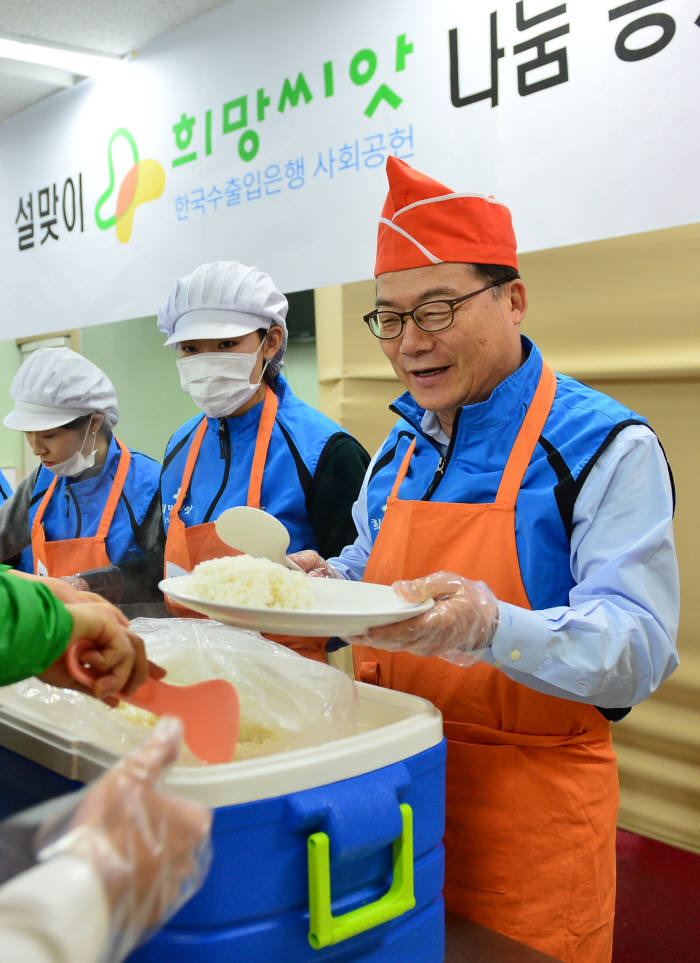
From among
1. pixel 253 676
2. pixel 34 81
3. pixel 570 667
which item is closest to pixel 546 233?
pixel 570 667

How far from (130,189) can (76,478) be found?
108 centimetres

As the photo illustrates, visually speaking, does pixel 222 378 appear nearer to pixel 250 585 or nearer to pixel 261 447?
pixel 261 447

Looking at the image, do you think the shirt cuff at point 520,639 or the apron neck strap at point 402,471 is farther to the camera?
the apron neck strap at point 402,471

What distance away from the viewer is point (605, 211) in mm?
1797

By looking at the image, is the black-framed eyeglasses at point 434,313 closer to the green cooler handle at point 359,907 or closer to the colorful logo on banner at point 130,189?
the green cooler handle at point 359,907

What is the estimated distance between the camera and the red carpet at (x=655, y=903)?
7.21ft

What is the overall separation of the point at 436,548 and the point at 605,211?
0.94m

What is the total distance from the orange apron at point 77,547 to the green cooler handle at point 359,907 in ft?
5.37

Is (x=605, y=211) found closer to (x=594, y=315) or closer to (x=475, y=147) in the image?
(x=475, y=147)

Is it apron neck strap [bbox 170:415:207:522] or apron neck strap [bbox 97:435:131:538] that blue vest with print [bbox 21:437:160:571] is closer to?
apron neck strap [bbox 97:435:131:538]

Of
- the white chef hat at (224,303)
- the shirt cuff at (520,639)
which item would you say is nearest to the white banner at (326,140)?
the white chef hat at (224,303)

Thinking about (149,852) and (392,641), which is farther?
(392,641)

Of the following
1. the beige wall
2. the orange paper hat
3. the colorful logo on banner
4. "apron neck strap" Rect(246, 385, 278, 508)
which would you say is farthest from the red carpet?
the colorful logo on banner

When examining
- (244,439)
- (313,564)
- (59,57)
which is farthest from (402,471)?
(59,57)
